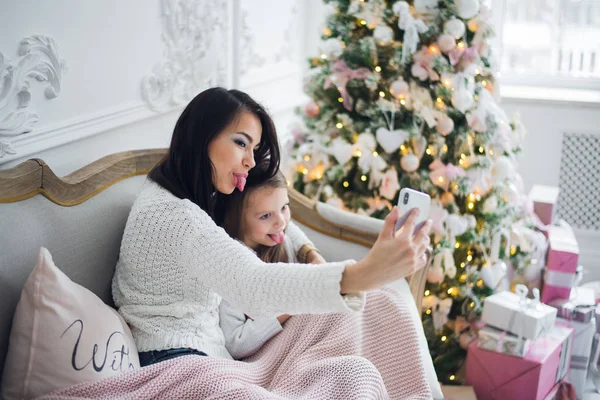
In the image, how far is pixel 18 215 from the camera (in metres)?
1.56

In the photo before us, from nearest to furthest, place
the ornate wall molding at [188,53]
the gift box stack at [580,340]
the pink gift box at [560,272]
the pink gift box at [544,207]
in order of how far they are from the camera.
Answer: the ornate wall molding at [188,53] → the gift box stack at [580,340] → the pink gift box at [560,272] → the pink gift box at [544,207]

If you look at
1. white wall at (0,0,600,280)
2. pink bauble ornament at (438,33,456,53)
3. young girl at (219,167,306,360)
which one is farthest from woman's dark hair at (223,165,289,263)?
pink bauble ornament at (438,33,456,53)

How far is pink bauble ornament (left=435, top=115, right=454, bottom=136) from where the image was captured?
2.53 metres

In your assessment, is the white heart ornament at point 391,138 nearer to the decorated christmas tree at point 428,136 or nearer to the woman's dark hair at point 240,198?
the decorated christmas tree at point 428,136

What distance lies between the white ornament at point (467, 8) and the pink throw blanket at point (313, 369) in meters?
1.12

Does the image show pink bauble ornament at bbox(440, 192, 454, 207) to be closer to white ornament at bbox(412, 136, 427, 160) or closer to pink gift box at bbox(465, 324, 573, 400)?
white ornament at bbox(412, 136, 427, 160)

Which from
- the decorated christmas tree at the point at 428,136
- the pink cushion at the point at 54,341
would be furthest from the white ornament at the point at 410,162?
the pink cushion at the point at 54,341

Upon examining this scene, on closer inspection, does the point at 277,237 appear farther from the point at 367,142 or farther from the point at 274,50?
the point at 274,50

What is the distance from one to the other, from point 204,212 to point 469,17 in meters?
1.48

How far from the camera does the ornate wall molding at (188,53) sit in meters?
2.34

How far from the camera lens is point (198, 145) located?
1.65m

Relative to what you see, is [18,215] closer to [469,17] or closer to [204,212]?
[204,212]

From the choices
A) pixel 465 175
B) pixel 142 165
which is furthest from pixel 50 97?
pixel 465 175

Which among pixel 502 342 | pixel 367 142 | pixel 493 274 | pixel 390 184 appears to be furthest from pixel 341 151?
pixel 502 342
